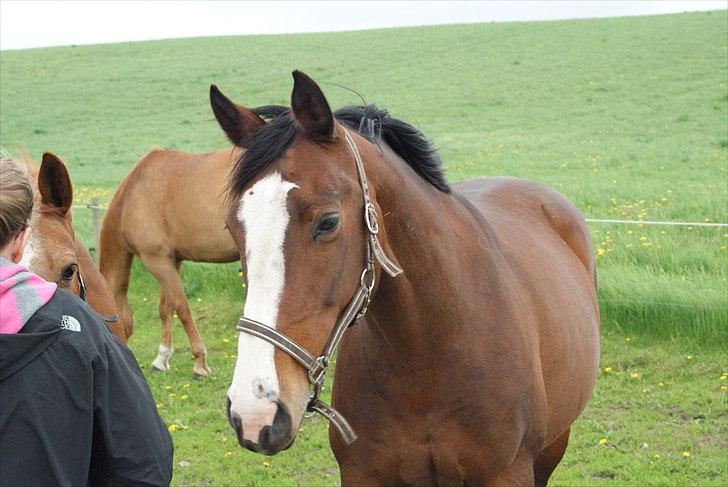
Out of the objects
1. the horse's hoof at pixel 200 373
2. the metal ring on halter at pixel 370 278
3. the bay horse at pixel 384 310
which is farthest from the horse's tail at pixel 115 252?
the metal ring on halter at pixel 370 278

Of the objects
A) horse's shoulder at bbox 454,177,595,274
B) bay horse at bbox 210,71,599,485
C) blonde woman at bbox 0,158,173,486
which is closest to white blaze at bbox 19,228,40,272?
bay horse at bbox 210,71,599,485

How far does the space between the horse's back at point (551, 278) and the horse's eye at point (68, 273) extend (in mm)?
1603

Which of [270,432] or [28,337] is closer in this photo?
[28,337]

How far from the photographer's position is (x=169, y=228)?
7.77 m

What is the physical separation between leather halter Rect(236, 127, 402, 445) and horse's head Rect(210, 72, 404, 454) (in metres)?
0.01

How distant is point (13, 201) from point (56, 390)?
Answer: 0.43 m

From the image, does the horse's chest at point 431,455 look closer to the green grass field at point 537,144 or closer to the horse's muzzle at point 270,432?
the horse's muzzle at point 270,432

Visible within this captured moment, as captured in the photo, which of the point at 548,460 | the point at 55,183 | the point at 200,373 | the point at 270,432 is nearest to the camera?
the point at 270,432

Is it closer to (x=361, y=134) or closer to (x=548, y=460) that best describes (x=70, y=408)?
(x=361, y=134)

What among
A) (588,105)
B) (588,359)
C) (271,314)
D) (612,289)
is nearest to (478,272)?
(271,314)

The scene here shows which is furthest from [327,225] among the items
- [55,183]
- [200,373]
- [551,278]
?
[200,373]

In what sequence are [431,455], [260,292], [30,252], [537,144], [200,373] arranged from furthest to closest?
1. [537,144]
2. [200,373]
3. [30,252]
4. [431,455]
5. [260,292]

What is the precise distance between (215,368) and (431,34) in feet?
110

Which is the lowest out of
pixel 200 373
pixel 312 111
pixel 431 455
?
pixel 200 373
